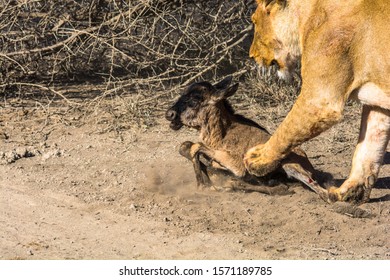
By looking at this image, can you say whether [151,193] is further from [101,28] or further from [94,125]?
[101,28]

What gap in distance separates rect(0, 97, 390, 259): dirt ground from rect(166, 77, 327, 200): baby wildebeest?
0.18m

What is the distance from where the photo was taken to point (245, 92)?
10461mm

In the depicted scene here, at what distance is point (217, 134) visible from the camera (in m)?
7.90

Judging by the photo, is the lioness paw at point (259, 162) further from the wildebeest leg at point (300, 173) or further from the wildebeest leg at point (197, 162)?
the wildebeest leg at point (197, 162)

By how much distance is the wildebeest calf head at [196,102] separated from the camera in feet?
26.0

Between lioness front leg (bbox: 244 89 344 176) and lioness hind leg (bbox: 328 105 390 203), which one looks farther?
lioness hind leg (bbox: 328 105 390 203)

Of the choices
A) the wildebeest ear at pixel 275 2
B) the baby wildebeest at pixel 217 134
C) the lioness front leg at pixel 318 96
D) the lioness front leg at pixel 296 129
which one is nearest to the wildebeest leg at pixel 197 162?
the baby wildebeest at pixel 217 134

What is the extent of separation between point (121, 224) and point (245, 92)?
12.5 feet

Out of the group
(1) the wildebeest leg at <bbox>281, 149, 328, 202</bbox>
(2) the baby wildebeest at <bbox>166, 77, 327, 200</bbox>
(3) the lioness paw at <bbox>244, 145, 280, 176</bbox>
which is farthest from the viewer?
(2) the baby wildebeest at <bbox>166, 77, 327, 200</bbox>

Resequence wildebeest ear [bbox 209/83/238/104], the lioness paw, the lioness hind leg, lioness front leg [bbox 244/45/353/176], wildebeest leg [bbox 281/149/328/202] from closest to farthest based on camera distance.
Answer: lioness front leg [bbox 244/45/353/176] → the lioness paw → the lioness hind leg → wildebeest leg [bbox 281/149/328/202] → wildebeest ear [bbox 209/83/238/104]

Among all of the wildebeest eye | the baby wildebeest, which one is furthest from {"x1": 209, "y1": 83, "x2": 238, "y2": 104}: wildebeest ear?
the wildebeest eye

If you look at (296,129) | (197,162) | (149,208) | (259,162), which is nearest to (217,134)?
(197,162)

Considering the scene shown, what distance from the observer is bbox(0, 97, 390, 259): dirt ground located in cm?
658

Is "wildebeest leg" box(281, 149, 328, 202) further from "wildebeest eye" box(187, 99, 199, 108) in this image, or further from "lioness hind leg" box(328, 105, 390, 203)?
"wildebeest eye" box(187, 99, 199, 108)
